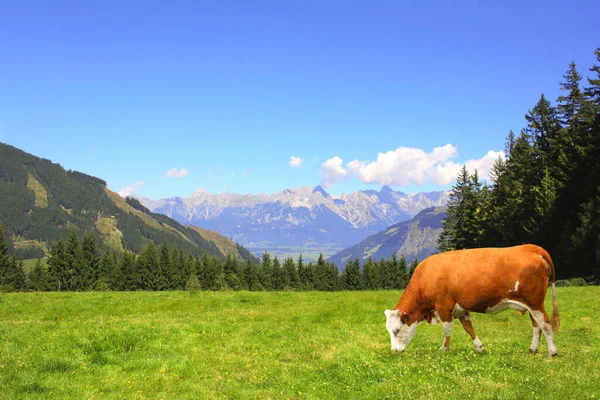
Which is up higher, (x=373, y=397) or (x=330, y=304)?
(x=373, y=397)

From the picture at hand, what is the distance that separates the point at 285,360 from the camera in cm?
1391

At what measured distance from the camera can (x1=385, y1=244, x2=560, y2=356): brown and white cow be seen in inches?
461

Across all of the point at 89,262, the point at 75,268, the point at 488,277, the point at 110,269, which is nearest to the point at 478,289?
the point at 488,277

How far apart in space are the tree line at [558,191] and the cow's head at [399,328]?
35792 millimetres

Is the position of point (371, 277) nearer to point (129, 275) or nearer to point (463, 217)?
point (463, 217)

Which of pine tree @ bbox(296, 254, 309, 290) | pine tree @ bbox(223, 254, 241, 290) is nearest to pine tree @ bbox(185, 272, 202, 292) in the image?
pine tree @ bbox(223, 254, 241, 290)

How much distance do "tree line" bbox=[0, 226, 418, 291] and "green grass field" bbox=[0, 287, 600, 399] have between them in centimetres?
7234

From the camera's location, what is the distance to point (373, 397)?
9461 millimetres

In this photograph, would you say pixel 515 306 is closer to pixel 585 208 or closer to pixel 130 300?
pixel 130 300

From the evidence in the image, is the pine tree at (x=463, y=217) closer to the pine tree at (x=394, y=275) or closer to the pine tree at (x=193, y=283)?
the pine tree at (x=394, y=275)

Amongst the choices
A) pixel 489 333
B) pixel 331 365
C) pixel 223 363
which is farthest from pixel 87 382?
pixel 489 333

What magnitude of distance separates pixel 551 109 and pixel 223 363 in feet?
193

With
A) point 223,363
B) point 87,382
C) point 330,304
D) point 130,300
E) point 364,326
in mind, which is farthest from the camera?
point 130,300

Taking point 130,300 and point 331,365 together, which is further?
point 130,300
